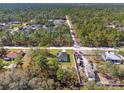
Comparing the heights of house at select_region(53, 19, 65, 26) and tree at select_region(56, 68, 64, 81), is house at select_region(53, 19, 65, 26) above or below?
above

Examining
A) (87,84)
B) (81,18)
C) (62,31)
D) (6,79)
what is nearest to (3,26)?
(62,31)

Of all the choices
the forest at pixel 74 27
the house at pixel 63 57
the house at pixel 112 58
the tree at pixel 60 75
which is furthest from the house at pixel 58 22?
the tree at pixel 60 75

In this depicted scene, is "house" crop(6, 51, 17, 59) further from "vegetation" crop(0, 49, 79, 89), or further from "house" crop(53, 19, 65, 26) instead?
"house" crop(53, 19, 65, 26)

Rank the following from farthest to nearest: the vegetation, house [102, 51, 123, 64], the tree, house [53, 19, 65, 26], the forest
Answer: house [53, 19, 65, 26] → the forest → house [102, 51, 123, 64] → the tree → the vegetation

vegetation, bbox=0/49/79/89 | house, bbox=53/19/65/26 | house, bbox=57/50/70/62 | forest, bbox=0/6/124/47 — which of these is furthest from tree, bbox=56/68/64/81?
house, bbox=53/19/65/26

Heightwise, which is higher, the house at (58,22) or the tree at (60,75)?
the house at (58,22)

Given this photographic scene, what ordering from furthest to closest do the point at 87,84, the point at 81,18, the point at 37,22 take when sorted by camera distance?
the point at 81,18 < the point at 37,22 < the point at 87,84

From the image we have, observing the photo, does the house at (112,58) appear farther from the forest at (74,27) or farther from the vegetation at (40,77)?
the vegetation at (40,77)

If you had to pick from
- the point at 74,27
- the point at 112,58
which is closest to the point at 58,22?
the point at 74,27

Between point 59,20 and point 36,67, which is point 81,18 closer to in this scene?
point 59,20

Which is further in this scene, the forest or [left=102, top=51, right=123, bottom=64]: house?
the forest

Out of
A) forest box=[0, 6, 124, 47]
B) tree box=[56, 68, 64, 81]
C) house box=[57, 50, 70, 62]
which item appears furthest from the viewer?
forest box=[0, 6, 124, 47]
